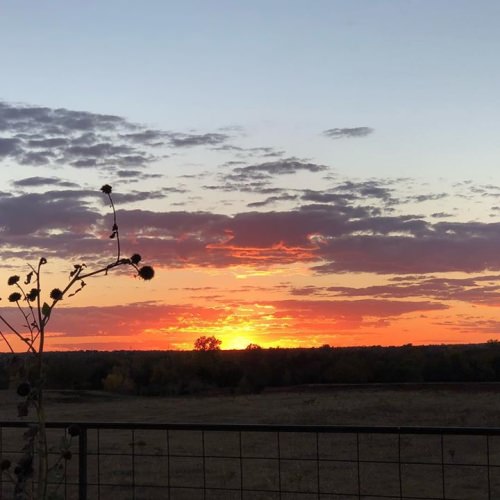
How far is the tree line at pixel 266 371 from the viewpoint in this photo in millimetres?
60781

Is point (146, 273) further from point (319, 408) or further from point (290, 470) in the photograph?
point (319, 408)

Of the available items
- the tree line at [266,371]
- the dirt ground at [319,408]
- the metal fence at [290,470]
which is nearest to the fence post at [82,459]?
the metal fence at [290,470]

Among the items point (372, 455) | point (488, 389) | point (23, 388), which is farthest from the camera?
point (488, 389)

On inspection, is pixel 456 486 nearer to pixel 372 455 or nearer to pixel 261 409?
pixel 372 455

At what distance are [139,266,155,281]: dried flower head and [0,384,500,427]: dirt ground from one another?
28767 millimetres

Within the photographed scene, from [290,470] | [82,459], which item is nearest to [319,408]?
[290,470]

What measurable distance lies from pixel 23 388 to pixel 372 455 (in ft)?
67.2

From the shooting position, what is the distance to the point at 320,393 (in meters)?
52.0

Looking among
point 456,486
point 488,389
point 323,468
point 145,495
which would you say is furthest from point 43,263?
point 488,389

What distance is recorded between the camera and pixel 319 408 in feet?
127

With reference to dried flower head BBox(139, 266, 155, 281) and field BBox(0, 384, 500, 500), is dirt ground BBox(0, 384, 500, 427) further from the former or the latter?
dried flower head BBox(139, 266, 155, 281)

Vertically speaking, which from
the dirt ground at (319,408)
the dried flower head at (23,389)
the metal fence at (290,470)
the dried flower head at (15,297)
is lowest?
the dirt ground at (319,408)

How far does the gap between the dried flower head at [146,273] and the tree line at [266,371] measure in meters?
55.8

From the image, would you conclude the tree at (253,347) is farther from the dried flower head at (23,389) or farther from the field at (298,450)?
the dried flower head at (23,389)
